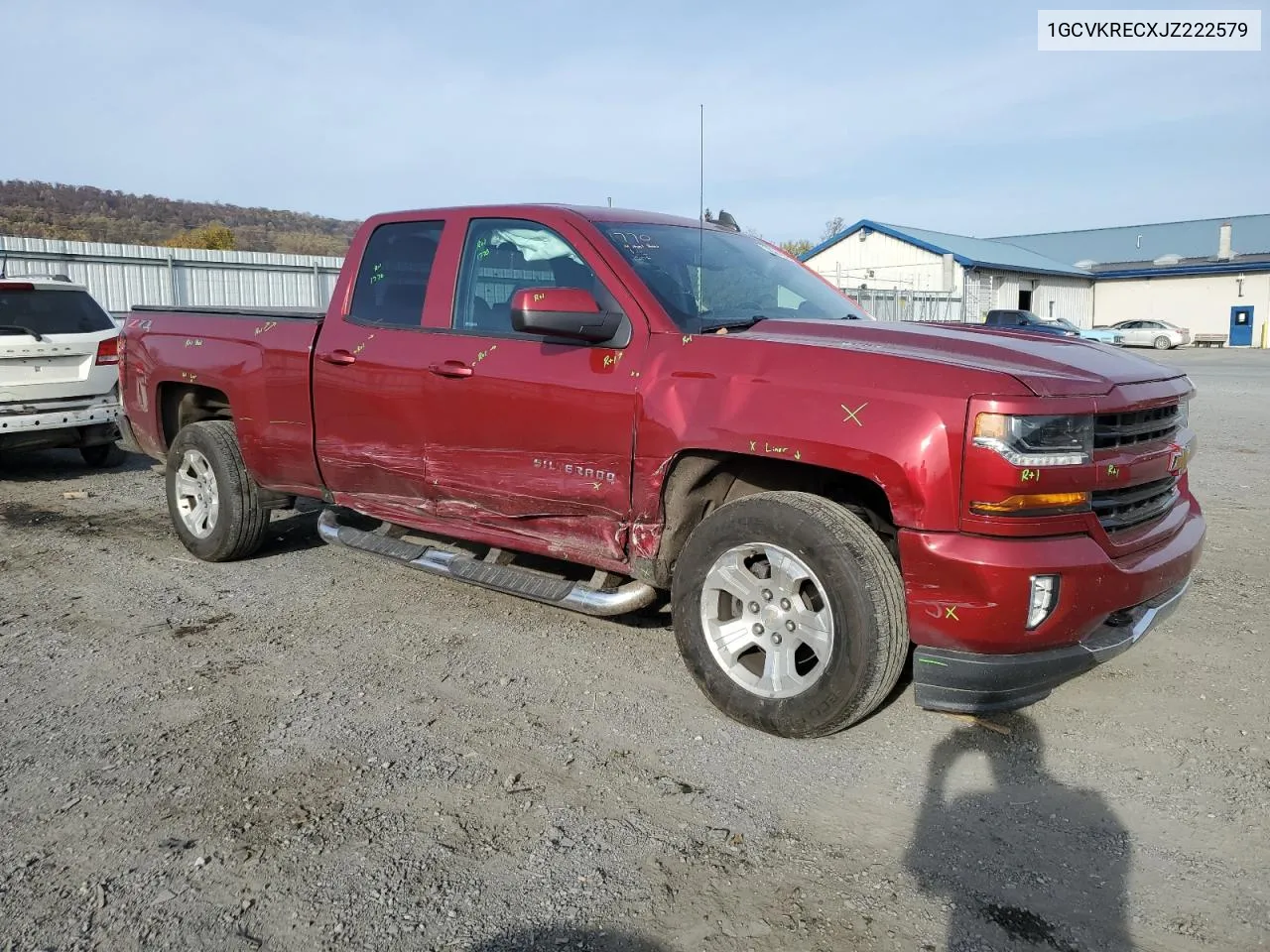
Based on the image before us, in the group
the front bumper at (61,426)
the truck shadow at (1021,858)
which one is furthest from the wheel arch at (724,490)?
the front bumper at (61,426)

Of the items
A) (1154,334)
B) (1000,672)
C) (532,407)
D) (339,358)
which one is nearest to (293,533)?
(339,358)

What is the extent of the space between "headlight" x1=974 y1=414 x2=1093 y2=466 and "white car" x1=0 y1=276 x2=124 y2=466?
732 cm

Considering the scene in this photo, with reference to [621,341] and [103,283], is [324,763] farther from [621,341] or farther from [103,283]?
[103,283]

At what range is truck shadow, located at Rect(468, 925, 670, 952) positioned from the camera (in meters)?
2.51

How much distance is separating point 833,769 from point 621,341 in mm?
Result: 1786

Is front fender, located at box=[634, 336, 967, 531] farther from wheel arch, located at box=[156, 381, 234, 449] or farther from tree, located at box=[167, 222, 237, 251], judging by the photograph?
tree, located at box=[167, 222, 237, 251]

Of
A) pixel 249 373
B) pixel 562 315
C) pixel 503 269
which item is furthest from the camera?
pixel 249 373

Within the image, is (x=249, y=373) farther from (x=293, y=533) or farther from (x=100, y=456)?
(x=100, y=456)

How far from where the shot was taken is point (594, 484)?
4.11m

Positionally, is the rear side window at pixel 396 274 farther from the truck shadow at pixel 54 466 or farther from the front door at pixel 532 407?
the truck shadow at pixel 54 466

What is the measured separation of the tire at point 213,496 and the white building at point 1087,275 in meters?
35.0

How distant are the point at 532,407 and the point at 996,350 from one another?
72.0 inches

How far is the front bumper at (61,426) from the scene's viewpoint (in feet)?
27.4

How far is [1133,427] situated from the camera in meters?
3.44
